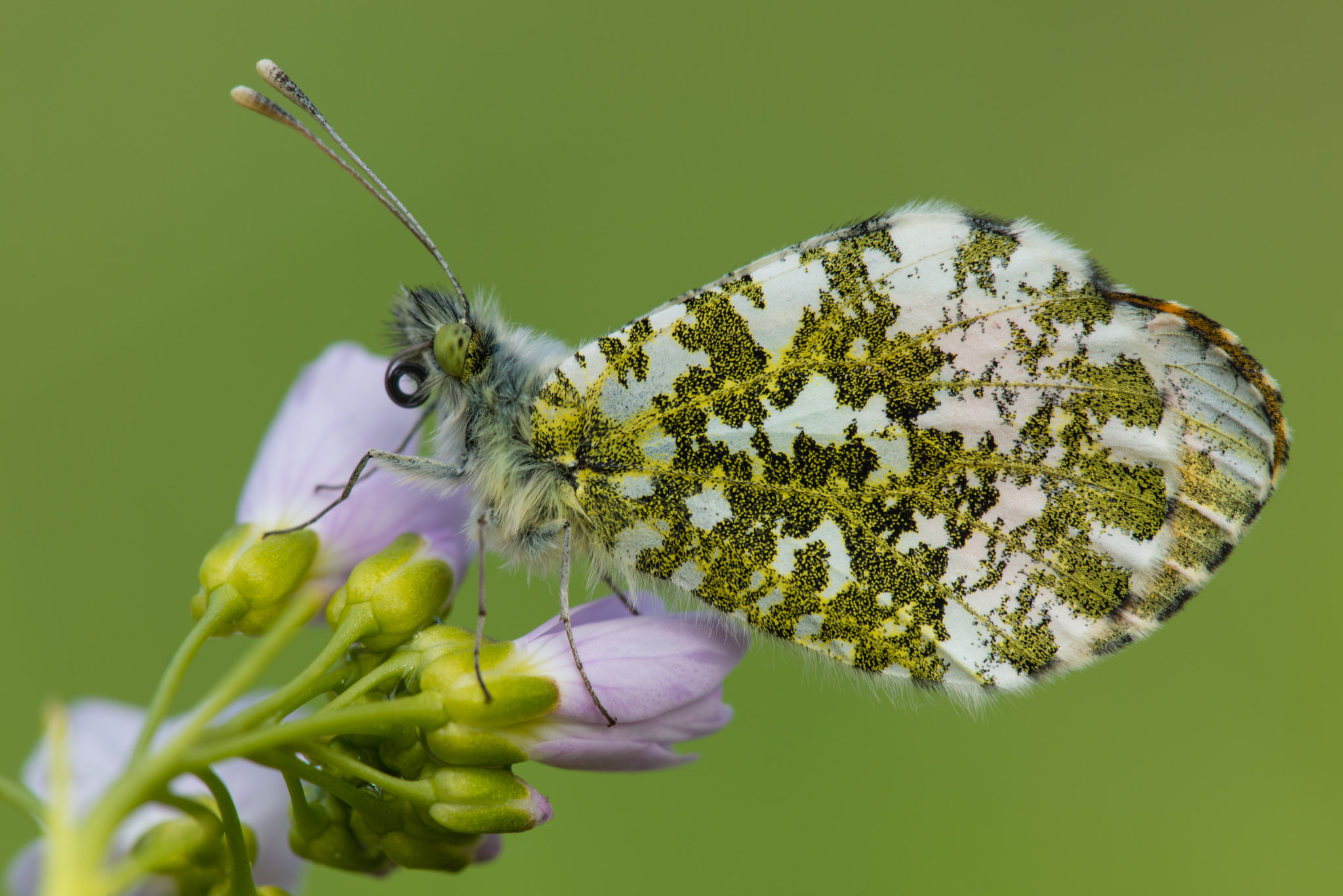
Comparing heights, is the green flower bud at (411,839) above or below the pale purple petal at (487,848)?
below

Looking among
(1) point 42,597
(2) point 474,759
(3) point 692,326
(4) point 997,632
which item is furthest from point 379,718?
(1) point 42,597

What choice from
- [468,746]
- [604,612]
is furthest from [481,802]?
[604,612]

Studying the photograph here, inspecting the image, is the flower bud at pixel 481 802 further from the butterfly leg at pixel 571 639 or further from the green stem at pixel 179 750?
the green stem at pixel 179 750

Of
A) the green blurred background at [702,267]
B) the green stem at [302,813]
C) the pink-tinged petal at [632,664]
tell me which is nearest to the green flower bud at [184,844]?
the green stem at [302,813]

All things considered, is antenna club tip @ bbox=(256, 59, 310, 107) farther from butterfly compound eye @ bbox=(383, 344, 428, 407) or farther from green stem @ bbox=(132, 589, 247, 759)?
green stem @ bbox=(132, 589, 247, 759)

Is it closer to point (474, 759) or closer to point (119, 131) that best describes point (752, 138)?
point (119, 131)

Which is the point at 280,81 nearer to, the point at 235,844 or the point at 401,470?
the point at 401,470
